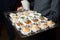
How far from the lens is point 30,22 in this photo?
3.86ft

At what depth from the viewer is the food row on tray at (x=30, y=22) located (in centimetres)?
108

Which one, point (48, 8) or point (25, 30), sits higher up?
point (48, 8)

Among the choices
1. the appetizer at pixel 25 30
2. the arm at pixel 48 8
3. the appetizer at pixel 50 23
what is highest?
the arm at pixel 48 8

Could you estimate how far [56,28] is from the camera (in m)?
1.14

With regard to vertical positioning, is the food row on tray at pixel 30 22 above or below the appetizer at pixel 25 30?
above

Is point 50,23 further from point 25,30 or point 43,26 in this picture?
point 25,30

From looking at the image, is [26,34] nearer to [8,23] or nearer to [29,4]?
[8,23]

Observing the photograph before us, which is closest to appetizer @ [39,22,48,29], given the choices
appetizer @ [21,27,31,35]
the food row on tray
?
the food row on tray

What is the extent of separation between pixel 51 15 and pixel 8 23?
14.5 inches

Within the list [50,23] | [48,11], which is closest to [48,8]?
[48,11]

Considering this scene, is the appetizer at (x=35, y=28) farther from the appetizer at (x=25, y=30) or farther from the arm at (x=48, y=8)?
the arm at (x=48, y=8)

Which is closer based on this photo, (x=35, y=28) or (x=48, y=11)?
(x=35, y=28)

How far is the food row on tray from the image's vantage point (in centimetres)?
108

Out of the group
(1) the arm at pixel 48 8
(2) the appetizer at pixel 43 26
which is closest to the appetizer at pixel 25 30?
(2) the appetizer at pixel 43 26
